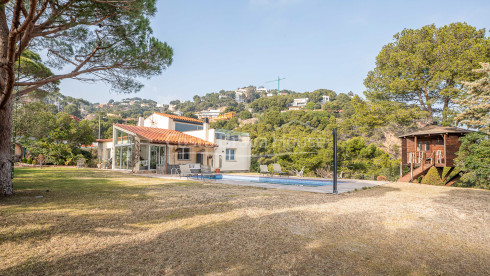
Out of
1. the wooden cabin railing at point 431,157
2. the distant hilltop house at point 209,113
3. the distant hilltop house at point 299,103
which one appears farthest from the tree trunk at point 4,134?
the distant hilltop house at point 209,113

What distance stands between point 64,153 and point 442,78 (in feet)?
107

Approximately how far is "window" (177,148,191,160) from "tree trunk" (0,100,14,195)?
12.5 meters

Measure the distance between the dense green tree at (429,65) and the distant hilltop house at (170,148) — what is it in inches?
516

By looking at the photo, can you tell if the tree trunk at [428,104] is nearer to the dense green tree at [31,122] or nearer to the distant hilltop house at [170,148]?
the distant hilltop house at [170,148]

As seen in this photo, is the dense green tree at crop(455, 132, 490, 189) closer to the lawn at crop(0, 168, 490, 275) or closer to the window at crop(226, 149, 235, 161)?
the lawn at crop(0, 168, 490, 275)

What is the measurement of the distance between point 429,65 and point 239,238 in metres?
21.2

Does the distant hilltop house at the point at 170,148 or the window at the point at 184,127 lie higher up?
the window at the point at 184,127

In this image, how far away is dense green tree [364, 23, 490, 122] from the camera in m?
16.7

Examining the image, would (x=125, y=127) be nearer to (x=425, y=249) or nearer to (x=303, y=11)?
(x=303, y=11)

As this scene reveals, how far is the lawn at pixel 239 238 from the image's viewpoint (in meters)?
2.86

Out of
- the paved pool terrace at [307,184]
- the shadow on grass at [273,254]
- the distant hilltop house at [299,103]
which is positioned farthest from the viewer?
the distant hilltop house at [299,103]

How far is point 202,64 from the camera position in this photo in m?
28.7

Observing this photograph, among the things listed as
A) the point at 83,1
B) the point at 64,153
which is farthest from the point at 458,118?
the point at 64,153

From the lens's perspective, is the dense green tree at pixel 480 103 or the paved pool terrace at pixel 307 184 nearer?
the paved pool terrace at pixel 307 184
